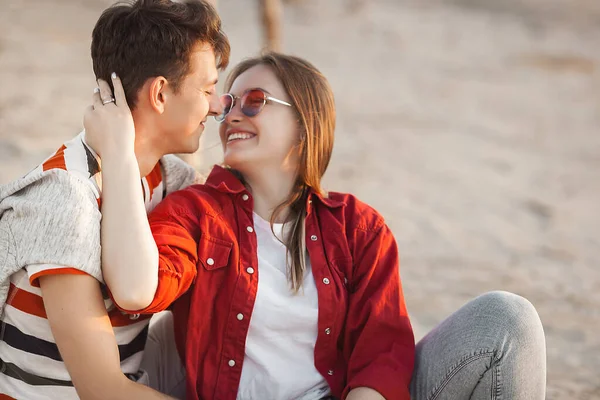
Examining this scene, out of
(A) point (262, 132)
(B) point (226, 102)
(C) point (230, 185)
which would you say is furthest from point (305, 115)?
(C) point (230, 185)

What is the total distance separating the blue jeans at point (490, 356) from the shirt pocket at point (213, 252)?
820 mm

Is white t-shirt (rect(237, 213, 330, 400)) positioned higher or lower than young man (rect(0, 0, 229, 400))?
lower

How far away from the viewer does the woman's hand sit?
233 cm

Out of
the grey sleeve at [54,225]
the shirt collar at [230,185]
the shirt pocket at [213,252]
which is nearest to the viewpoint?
the grey sleeve at [54,225]

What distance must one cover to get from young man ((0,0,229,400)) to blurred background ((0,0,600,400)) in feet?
7.88

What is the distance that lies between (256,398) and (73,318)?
0.75m

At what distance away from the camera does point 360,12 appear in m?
16.9

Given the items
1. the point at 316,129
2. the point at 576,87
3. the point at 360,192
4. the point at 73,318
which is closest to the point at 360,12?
the point at 576,87

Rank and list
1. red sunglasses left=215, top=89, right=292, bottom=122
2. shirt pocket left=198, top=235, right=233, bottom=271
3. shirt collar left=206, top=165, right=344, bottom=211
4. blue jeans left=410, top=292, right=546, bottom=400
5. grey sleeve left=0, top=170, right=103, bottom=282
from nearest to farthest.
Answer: grey sleeve left=0, top=170, right=103, bottom=282, blue jeans left=410, top=292, right=546, bottom=400, shirt pocket left=198, top=235, right=233, bottom=271, shirt collar left=206, top=165, right=344, bottom=211, red sunglasses left=215, top=89, right=292, bottom=122

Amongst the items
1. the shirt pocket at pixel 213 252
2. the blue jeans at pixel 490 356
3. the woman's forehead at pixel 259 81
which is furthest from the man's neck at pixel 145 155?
the blue jeans at pixel 490 356

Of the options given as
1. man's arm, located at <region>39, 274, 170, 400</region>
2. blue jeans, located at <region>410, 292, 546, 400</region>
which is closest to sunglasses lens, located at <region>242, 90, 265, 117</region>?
man's arm, located at <region>39, 274, 170, 400</region>

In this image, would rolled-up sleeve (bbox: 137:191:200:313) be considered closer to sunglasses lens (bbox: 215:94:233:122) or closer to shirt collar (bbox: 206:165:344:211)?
shirt collar (bbox: 206:165:344:211)

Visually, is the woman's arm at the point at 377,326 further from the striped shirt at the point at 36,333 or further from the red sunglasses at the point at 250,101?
the striped shirt at the point at 36,333

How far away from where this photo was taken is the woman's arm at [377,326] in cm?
251
